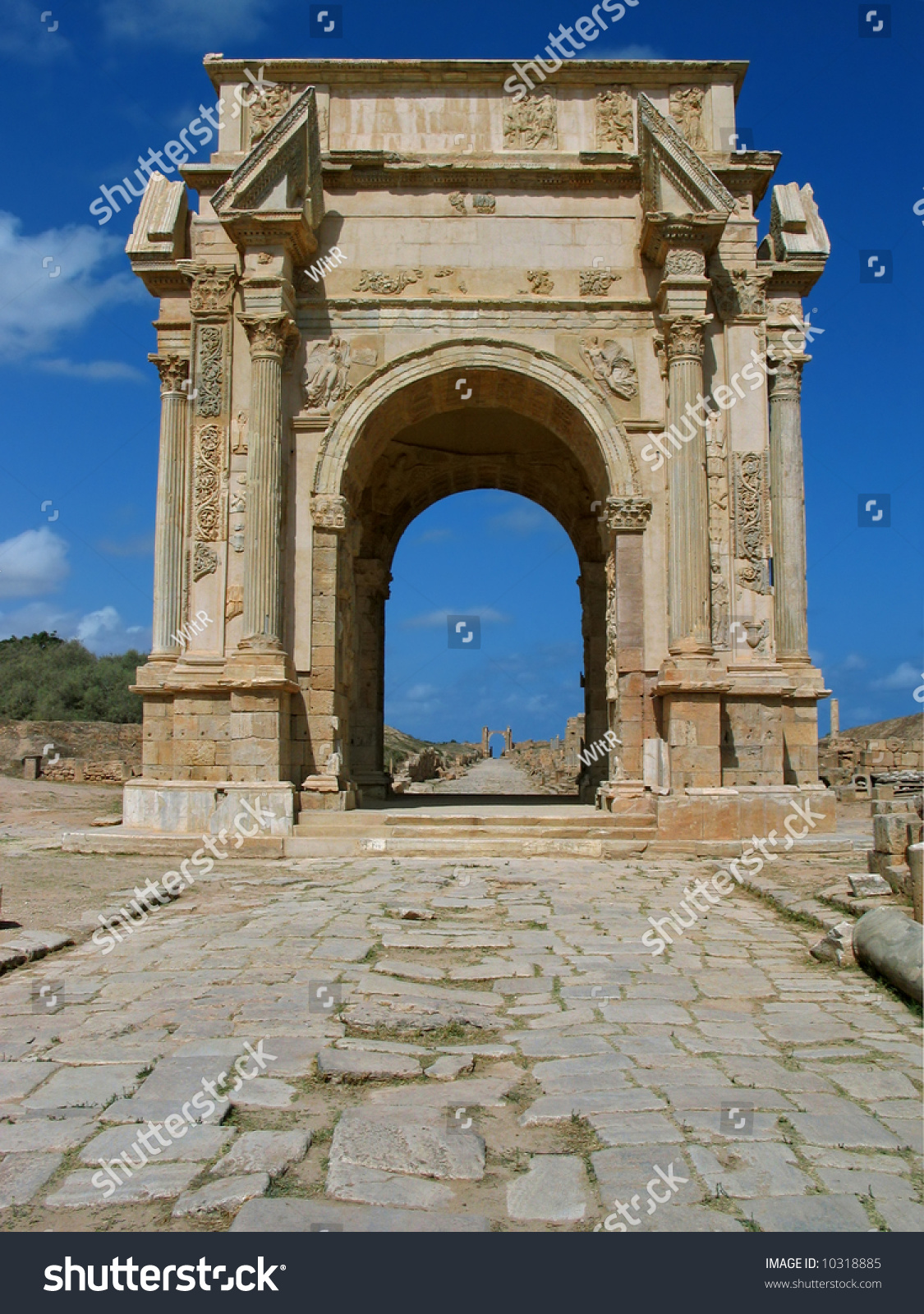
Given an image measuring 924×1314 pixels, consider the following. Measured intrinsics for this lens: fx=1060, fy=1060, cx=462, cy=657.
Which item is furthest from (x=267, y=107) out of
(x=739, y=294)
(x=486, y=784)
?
(x=486, y=784)

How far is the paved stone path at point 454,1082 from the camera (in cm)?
327

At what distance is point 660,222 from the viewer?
1258cm

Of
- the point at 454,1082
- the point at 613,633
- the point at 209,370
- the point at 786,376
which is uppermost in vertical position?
the point at 786,376

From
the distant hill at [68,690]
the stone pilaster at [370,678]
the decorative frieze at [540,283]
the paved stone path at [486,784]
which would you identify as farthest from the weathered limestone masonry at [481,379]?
the distant hill at [68,690]

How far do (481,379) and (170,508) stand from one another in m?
4.30

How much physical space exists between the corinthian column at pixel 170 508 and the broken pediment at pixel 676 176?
20.9ft

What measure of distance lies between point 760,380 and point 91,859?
384 inches

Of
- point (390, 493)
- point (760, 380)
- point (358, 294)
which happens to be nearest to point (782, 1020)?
point (760, 380)

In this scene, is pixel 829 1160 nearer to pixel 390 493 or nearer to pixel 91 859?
pixel 91 859

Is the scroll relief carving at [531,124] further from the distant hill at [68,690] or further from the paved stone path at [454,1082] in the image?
the distant hill at [68,690]

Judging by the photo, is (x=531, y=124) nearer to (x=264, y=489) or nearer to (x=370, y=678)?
(x=264, y=489)

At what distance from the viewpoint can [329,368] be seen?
13.3 metres

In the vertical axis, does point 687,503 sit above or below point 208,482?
below

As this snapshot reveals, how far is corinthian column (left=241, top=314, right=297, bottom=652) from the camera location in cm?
1240
